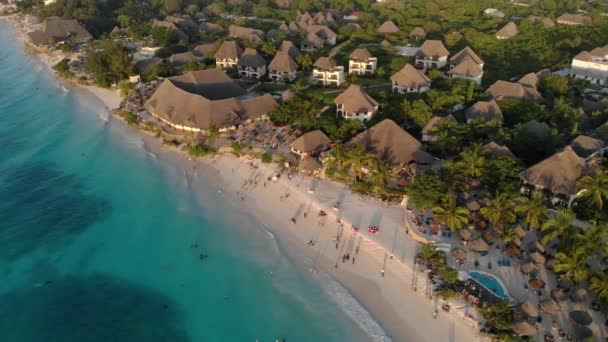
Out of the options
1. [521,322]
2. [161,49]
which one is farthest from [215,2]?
[521,322]

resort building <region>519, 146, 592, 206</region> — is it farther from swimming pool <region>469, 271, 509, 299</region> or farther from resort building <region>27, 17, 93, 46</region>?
resort building <region>27, 17, 93, 46</region>

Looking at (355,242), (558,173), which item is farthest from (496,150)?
(355,242)

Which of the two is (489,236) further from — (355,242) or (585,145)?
(585,145)

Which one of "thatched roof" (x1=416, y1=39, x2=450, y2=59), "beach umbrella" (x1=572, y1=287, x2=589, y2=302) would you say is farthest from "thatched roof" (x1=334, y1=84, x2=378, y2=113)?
"beach umbrella" (x1=572, y1=287, x2=589, y2=302)

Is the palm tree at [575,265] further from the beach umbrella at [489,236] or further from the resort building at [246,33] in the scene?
the resort building at [246,33]

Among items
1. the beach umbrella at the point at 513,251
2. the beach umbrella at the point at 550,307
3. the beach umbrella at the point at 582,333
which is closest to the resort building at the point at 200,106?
the beach umbrella at the point at 513,251

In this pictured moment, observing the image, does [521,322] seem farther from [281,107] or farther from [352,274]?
[281,107]
